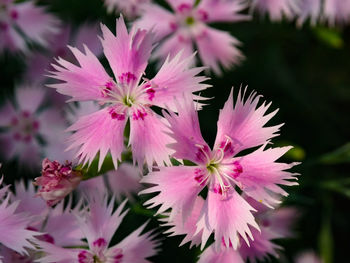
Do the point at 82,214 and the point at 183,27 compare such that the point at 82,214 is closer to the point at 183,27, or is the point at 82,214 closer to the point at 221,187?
the point at 221,187

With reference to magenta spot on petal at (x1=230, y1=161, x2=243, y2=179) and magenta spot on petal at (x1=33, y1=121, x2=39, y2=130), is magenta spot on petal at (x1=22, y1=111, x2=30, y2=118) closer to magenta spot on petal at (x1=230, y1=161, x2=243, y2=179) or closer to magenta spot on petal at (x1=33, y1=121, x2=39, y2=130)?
magenta spot on petal at (x1=33, y1=121, x2=39, y2=130)

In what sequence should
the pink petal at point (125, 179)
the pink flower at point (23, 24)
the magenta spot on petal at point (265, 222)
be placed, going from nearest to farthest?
1. the magenta spot on petal at point (265, 222)
2. the pink petal at point (125, 179)
3. the pink flower at point (23, 24)

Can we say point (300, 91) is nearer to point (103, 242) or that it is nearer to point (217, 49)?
point (217, 49)

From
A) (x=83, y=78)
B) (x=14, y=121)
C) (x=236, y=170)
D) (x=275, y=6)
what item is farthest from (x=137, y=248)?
(x=275, y=6)

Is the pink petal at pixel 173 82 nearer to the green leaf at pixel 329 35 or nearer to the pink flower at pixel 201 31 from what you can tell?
the pink flower at pixel 201 31

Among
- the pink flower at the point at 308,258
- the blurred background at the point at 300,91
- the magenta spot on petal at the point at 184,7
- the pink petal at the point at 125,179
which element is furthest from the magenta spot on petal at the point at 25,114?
the pink flower at the point at 308,258
